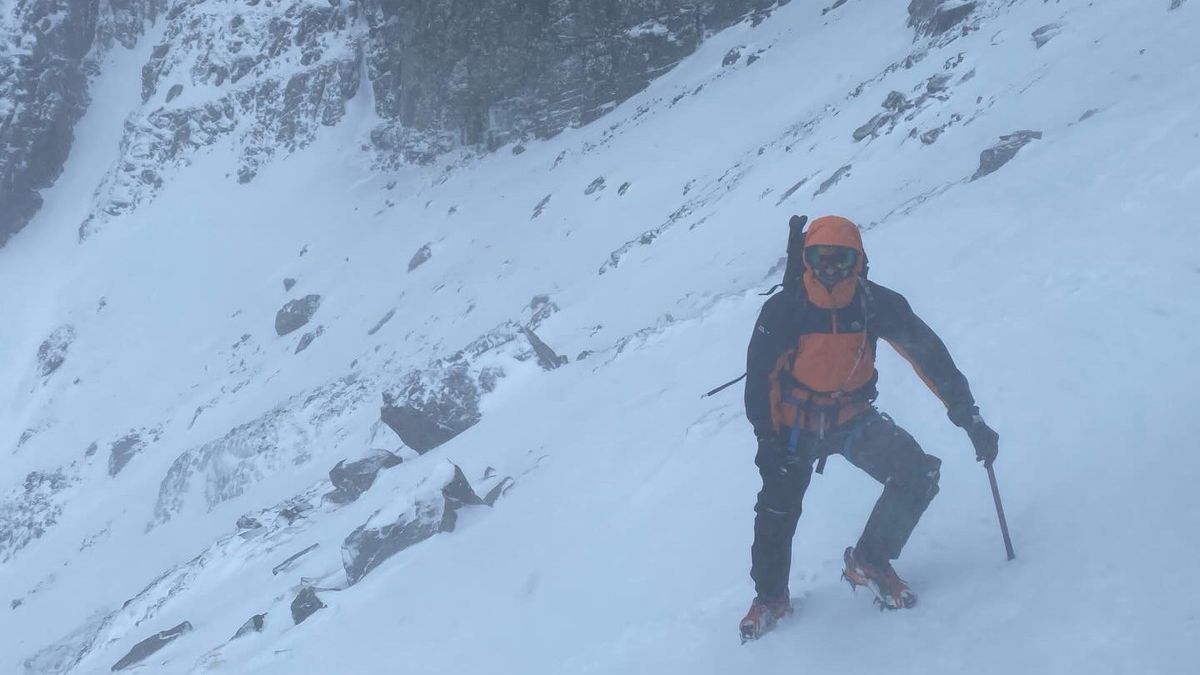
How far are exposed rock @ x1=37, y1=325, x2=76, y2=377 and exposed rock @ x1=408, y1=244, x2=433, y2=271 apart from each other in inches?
514

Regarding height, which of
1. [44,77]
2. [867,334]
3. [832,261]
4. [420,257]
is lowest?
[420,257]

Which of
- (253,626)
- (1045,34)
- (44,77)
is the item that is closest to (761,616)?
(253,626)

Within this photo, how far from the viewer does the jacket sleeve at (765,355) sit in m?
3.70

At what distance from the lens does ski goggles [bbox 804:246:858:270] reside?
361 cm

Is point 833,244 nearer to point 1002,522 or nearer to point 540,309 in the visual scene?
point 1002,522

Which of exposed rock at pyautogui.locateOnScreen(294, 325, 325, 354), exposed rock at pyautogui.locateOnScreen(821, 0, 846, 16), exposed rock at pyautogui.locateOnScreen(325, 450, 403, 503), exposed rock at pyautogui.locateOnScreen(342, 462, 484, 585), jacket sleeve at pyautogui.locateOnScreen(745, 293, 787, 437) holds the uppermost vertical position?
jacket sleeve at pyautogui.locateOnScreen(745, 293, 787, 437)

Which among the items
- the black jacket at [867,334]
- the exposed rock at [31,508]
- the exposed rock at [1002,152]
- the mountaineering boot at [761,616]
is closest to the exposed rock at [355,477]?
the exposed rock at [1002,152]

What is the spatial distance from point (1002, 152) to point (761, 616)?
7.32 meters

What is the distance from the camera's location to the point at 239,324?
28562mm

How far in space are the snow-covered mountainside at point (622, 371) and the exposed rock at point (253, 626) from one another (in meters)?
0.13

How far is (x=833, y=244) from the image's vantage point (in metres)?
3.57

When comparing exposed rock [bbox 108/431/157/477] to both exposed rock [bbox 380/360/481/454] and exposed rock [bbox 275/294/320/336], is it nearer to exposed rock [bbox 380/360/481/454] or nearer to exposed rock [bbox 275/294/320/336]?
exposed rock [bbox 275/294/320/336]

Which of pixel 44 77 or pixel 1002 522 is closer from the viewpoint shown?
pixel 1002 522

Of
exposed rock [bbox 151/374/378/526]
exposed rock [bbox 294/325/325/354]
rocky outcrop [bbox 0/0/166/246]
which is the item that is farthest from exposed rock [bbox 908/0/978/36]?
rocky outcrop [bbox 0/0/166/246]
